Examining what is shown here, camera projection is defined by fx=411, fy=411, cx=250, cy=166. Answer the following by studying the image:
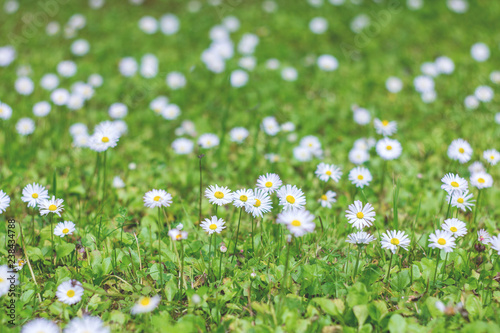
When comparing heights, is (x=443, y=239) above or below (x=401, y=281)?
above

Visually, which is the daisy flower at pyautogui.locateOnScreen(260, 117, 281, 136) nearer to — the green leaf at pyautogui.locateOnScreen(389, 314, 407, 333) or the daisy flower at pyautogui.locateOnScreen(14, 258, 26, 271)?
the green leaf at pyautogui.locateOnScreen(389, 314, 407, 333)

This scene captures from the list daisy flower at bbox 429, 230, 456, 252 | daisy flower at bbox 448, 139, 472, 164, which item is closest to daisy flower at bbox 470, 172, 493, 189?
daisy flower at bbox 448, 139, 472, 164

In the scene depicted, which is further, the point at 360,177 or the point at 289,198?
the point at 360,177

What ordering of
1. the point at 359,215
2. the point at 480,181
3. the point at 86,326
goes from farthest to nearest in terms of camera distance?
1. the point at 480,181
2. the point at 359,215
3. the point at 86,326

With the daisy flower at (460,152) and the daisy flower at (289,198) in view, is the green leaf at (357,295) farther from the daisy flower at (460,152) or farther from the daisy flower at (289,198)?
the daisy flower at (460,152)

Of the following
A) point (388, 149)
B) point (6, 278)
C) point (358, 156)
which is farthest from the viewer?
point (358, 156)

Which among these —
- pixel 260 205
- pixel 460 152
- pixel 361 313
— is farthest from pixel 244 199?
pixel 460 152

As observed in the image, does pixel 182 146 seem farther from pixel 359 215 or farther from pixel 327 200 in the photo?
pixel 359 215
